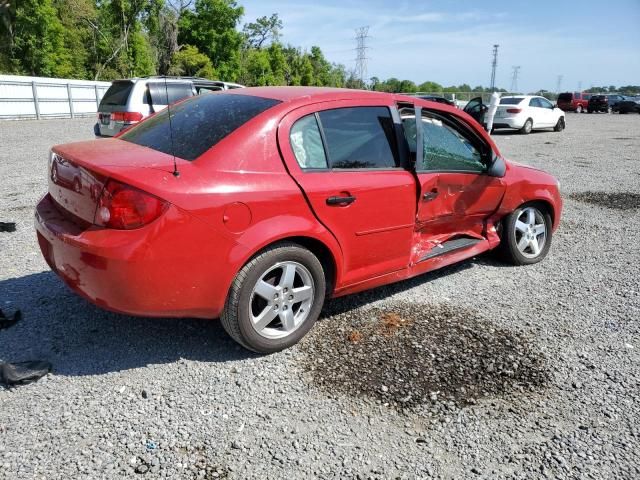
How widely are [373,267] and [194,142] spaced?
1.54m

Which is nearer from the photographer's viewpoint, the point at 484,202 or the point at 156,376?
the point at 156,376

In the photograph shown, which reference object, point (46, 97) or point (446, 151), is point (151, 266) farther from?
point (46, 97)

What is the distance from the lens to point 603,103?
40594mm

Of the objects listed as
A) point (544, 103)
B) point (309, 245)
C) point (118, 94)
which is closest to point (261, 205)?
point (309, 245)

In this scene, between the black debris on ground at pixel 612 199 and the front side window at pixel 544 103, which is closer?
the black debris on ground at pixel 612 199

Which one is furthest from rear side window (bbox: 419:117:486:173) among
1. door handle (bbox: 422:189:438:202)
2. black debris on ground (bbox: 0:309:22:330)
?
black debris on ground (bbox: 0:309:22:330)

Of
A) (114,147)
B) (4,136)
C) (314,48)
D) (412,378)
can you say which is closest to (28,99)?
(4,136)

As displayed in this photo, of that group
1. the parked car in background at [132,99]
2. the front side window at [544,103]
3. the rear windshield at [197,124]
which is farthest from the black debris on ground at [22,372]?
the front side window at [544,103]

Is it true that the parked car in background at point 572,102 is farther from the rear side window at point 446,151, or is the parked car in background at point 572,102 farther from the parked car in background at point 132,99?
the rear side window at point 446,151

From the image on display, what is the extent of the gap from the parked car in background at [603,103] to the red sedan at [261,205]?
141 feet

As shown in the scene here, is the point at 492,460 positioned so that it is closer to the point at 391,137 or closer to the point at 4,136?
the point at 391,137

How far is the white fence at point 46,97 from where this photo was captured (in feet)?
74.5

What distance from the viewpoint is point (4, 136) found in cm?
1627

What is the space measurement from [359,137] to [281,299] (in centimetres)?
131
